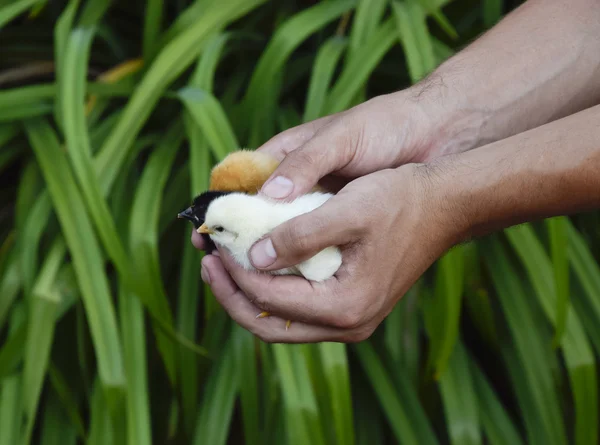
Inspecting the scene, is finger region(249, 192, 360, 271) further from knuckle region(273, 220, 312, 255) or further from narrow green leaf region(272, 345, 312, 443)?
narrow green leaf region(272, 345, 312, 443)

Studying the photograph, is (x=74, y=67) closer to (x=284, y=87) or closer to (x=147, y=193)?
(x=147, y=193)

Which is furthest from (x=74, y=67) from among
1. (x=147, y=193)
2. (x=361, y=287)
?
(x=361, y=287)

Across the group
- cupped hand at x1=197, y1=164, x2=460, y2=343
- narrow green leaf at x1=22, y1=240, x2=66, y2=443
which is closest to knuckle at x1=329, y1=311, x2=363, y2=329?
cupped hand at x1=197, y1=164, x2=460, y2=343

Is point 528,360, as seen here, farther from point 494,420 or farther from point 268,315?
point 268,315

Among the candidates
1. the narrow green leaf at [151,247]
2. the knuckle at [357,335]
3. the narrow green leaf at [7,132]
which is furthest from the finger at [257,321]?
the narrow green leaf at [7,132]

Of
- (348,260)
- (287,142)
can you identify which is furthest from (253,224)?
(287,142)

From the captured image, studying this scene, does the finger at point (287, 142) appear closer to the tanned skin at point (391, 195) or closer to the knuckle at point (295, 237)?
the tanned skin at point (391, 195)
